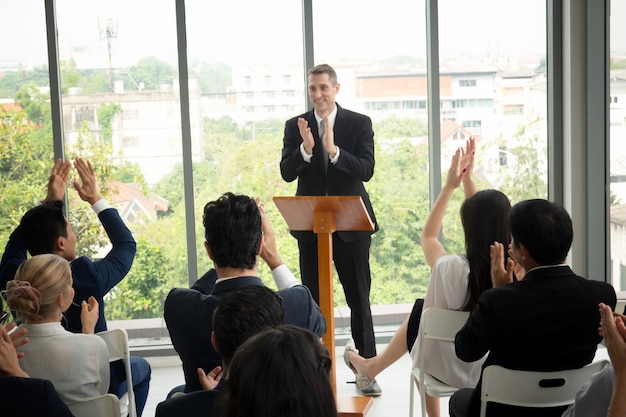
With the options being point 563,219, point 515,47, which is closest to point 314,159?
point 515,47

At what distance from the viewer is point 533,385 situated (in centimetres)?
265

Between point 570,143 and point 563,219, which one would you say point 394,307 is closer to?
point 570,143

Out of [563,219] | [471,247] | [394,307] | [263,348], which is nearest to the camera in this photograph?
[263,348]

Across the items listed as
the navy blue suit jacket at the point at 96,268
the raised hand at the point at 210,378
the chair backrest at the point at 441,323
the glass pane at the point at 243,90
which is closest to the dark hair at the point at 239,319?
the raised hand at the point at 210,378

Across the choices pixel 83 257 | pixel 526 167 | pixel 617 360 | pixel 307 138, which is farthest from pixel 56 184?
pixel 526 167

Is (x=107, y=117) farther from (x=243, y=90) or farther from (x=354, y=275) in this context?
(x=354, y=275)

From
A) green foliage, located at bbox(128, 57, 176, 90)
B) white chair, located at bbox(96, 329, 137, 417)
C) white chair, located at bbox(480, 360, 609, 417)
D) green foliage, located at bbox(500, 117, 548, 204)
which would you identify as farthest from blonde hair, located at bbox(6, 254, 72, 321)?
green foliage, located at bbox(500, 117, 548, 204)

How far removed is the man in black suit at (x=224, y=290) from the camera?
2666 millimetres

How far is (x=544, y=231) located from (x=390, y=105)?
10.5 feet

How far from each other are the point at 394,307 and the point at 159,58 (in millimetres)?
2515

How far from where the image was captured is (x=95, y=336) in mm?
2889

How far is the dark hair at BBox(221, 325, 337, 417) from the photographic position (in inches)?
50.4

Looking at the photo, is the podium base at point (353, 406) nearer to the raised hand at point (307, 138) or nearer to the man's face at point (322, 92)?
the raised hand at point (307, 138)

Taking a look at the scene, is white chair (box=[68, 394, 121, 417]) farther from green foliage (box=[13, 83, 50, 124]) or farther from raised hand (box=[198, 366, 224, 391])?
green foliage (box=[13, 83, 50, 124])
